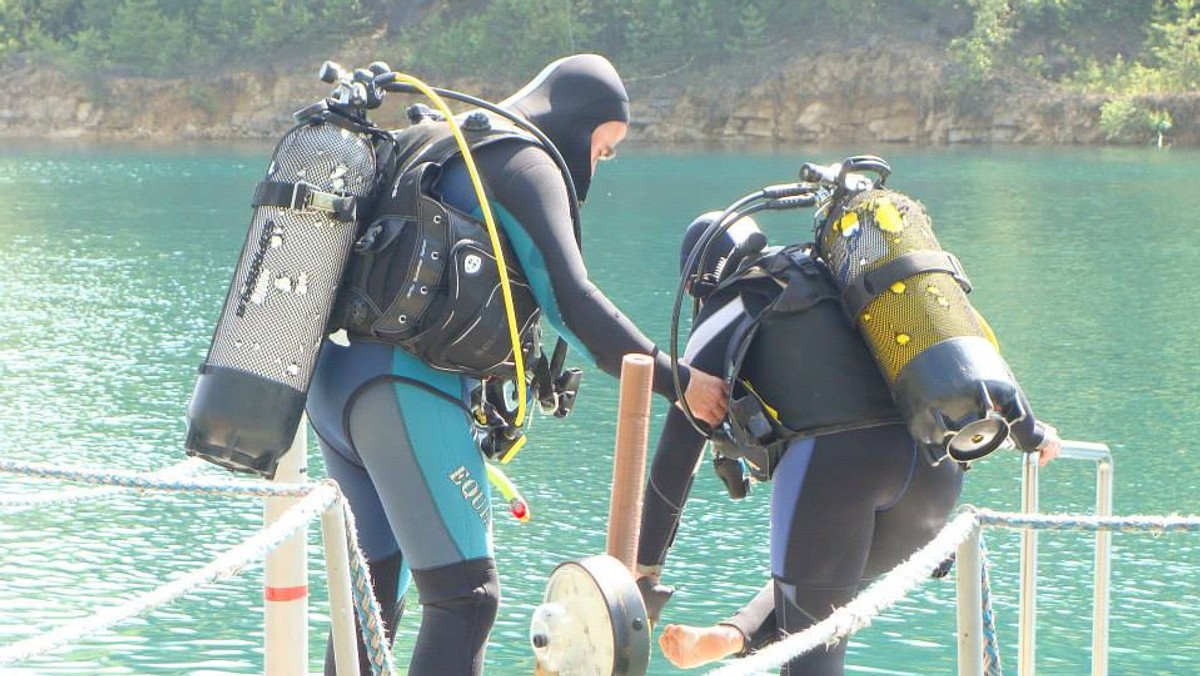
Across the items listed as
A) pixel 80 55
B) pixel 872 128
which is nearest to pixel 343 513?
pixel 872 128

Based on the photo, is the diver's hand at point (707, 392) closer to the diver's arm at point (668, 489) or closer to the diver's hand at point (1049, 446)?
the diver's arm at point (668, 489)

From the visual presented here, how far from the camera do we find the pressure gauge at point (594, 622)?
8.93 feet

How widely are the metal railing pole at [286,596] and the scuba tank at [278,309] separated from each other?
0.27 meters

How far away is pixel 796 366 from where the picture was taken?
3.08 meters

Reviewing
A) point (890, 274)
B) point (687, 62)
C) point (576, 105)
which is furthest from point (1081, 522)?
point (687, 62)

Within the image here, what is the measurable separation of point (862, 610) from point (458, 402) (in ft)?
3.41

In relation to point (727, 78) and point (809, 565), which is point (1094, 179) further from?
point (809, 565)

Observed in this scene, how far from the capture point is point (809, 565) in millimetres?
3080

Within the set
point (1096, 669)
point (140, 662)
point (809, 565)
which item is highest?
point (809, 565)

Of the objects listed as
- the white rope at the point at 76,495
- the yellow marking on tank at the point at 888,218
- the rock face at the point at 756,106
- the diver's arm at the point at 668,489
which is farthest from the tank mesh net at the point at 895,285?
the rock face at the point at 756,106

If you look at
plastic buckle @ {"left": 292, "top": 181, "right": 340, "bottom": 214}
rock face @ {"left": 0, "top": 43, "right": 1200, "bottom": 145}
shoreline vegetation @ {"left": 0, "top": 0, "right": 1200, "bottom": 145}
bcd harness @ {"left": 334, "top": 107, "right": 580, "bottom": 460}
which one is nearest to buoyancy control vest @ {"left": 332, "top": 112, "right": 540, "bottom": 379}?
bcd harness @ {"left": 334, "top": 107, "right": 580, "bottom": 460}

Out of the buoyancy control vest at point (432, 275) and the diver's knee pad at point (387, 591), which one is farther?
the diver's knee pad at point (387, 591)

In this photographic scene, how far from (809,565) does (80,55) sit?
44.2 metres

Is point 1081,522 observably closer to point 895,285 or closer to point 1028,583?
point 895,285
